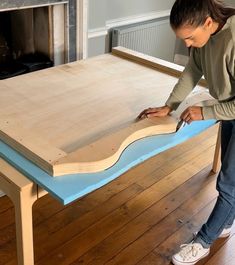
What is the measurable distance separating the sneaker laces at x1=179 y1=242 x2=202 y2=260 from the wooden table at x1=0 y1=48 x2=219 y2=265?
1.57 ft

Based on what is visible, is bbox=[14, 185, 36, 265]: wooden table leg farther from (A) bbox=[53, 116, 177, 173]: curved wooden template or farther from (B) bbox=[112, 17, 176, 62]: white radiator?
(B) bbox=[112, 17, 176, 62]: white radiator

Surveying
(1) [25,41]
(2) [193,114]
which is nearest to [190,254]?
(2) [193,114]

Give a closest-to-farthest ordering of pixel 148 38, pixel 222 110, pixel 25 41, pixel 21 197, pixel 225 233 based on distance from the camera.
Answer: pixel 21 197 < pixel 222 110 < pixel 225 233 < pixel 25 41 < pixel 148 38

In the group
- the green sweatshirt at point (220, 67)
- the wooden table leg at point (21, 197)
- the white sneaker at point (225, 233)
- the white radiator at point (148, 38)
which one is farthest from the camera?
the white radiator at point (148, 38)

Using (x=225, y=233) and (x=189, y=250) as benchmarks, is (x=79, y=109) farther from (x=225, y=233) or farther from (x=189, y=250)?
(x=225, y=233)

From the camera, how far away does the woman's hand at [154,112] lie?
1351 mm

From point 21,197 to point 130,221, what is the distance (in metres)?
0.80

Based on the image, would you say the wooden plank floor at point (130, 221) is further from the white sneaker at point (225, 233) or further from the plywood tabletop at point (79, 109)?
the plywood tabletop at point (79, 109)

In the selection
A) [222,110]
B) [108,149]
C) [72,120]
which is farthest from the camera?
[72,120]

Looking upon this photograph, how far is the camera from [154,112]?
136cm

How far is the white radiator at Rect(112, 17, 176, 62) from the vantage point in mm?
2869

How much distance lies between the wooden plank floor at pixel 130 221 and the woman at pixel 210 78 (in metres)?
0.13

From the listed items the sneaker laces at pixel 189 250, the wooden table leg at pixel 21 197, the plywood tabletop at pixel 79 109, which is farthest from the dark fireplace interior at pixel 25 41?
the sneaker laces at pixel 189 250

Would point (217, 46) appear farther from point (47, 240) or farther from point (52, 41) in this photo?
point (52, 41)
